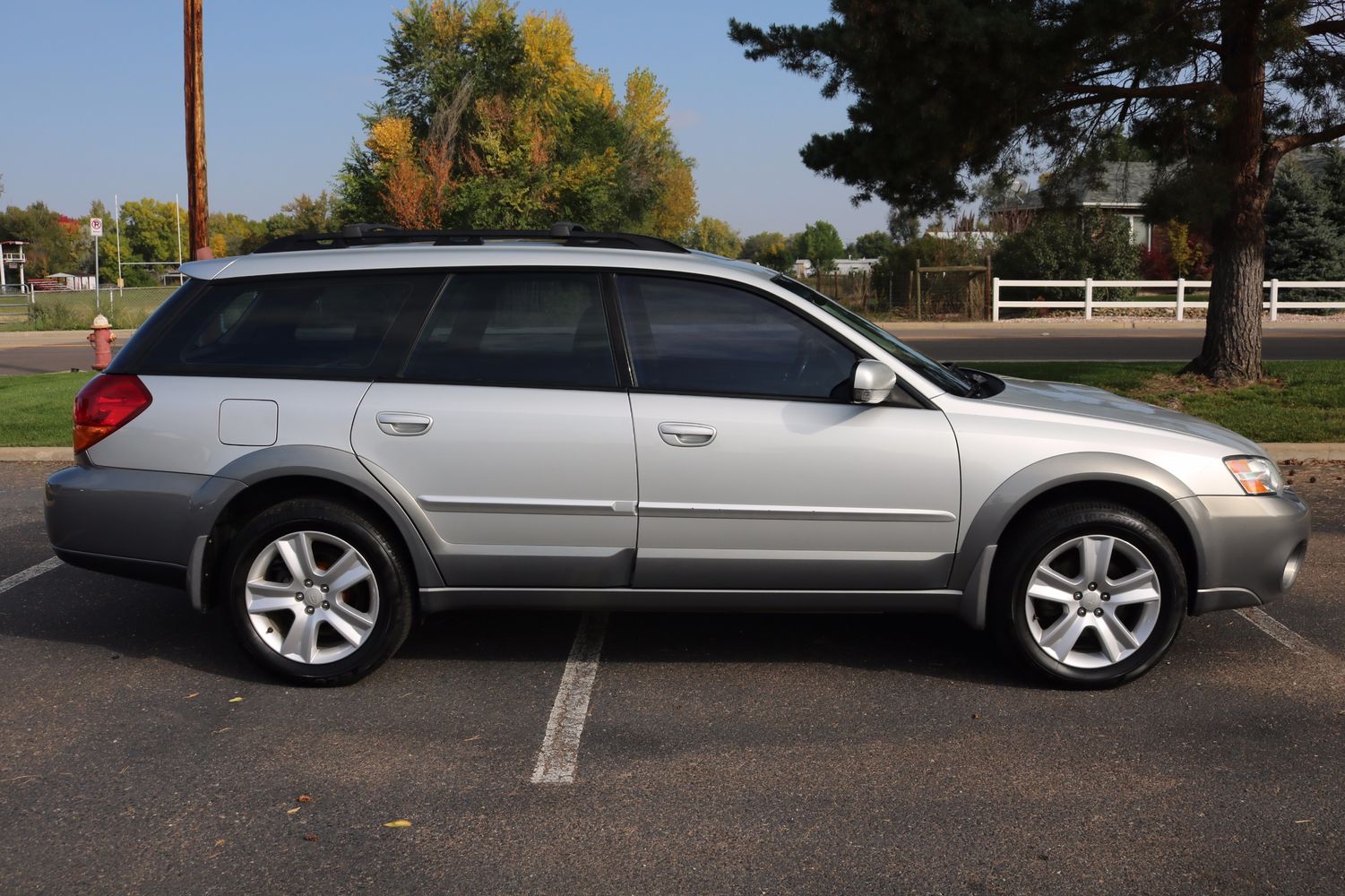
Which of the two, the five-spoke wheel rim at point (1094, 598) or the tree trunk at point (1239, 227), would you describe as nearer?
the five-spoke wheel rim at point (1094, 598)

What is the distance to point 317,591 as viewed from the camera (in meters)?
4.85

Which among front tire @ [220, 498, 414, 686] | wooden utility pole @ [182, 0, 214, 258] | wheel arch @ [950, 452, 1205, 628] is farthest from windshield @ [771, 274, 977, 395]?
wooden utility pole @ [182, 0, 214, 258]

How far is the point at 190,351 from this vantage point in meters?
4.98

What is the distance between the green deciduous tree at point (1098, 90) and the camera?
37.8 ft

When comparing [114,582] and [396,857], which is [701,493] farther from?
[114,582]

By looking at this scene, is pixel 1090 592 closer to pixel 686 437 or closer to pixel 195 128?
pixel 686 437

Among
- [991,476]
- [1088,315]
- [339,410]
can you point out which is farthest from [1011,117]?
[1088,315]

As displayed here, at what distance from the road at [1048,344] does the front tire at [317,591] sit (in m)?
16.7

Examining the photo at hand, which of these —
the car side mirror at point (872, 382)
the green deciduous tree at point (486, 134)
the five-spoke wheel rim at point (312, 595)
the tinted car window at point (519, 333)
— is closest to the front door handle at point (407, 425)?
the tinted car window at point (519, 333)

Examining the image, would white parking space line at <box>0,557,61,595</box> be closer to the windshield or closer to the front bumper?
the windshield

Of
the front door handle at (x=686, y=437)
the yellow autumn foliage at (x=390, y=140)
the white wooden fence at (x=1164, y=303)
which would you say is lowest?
the front door handle at (x=686, y=437)

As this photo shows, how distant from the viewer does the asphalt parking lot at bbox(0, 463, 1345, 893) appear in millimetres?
3420

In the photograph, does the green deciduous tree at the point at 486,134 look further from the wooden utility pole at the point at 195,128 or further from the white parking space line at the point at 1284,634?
the white parking space line at the point at 1284,634

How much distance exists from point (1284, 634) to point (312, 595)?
13.9 ft
